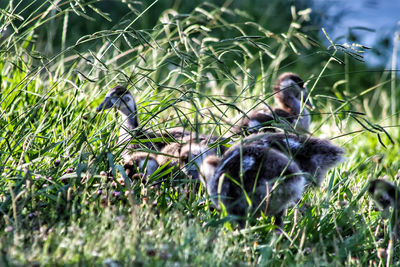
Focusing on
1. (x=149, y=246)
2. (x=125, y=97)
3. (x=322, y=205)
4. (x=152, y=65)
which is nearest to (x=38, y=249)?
(x=149, y=246)

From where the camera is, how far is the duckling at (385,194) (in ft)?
12.0

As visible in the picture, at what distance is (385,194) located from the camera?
3738 millimetres

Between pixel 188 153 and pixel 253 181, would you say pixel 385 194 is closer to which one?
pixel 253 181

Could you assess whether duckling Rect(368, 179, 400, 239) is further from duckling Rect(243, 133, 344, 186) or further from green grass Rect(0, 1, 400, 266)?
duckling Rect(243, 133, 344, 186)

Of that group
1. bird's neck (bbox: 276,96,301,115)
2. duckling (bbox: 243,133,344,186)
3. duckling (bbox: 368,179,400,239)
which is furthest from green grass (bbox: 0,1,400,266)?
bird's neck (bbox: 276,96,301,115)

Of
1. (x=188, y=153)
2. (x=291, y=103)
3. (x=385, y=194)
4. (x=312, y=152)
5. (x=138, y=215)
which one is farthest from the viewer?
(x=291, y=103)

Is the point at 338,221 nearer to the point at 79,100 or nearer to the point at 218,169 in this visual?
the point at 218,169

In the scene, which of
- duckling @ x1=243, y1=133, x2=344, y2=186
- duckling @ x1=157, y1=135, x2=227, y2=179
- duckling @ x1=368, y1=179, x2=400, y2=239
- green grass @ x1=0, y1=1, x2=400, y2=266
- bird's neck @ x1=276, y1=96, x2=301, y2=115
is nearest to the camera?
green grass @ x1=0, y1=1, x2=400, y2=266

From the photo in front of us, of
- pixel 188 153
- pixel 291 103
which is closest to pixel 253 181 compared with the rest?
pixel 188 153

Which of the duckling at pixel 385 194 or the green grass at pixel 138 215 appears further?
the duckling at pixel 385 194

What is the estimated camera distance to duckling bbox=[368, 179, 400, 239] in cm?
365

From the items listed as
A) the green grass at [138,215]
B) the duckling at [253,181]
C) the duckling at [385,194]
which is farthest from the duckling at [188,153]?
the duckling at [385,194]

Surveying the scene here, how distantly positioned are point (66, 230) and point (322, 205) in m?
1.75

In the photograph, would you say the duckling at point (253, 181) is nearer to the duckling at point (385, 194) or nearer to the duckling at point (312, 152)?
the duckling at point (312, 152)
